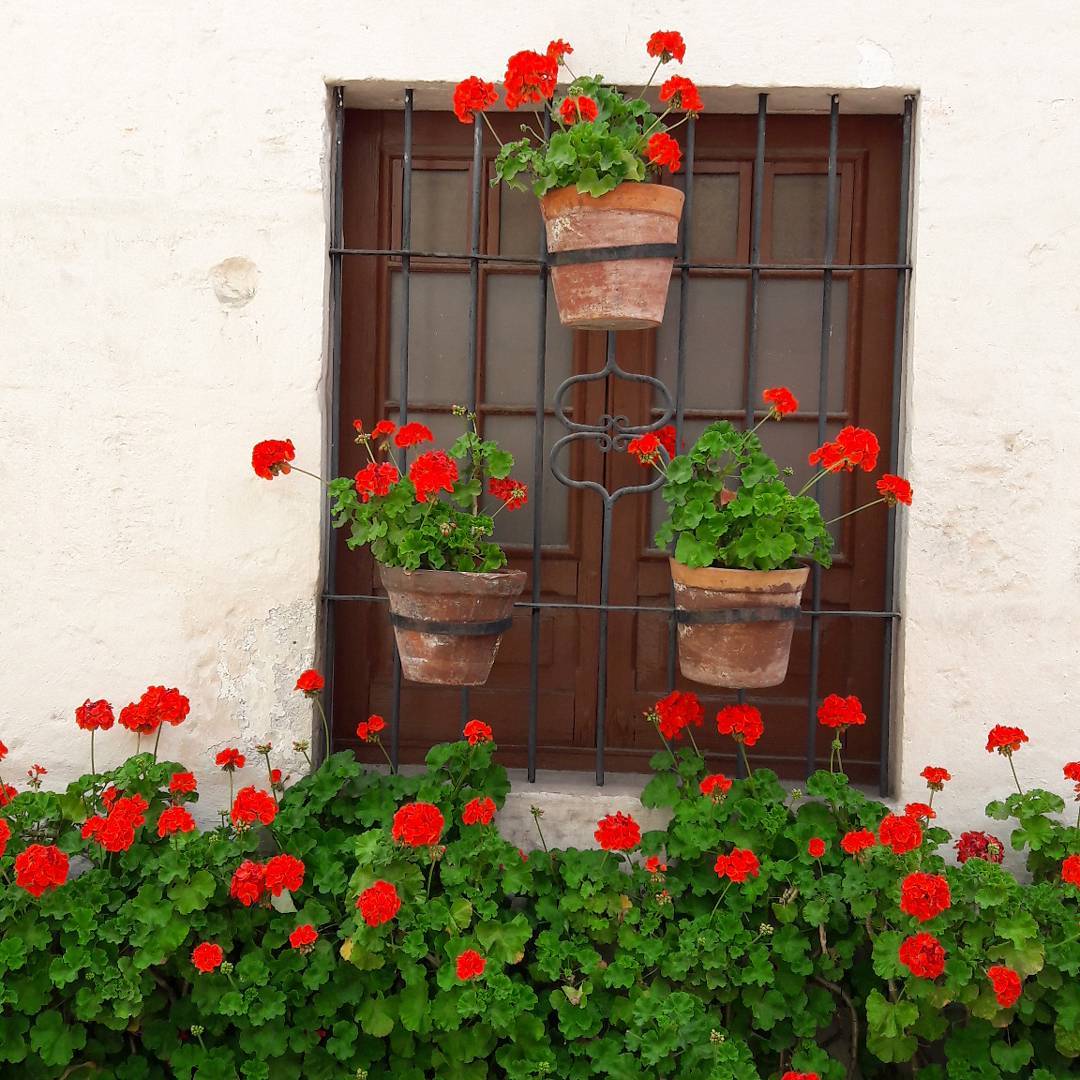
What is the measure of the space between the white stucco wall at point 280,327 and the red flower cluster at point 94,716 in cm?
16

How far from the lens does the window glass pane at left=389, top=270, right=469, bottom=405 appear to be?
293 cm

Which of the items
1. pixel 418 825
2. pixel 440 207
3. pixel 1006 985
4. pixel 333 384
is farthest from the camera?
pixel 440 207

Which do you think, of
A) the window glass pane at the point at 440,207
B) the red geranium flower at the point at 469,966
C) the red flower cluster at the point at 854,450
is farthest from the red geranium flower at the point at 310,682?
the red flower cluster at the point at 854,450

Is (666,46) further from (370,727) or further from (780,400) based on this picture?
(370,727)

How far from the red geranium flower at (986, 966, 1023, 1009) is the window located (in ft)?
2.59

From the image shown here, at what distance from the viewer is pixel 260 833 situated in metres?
2.68

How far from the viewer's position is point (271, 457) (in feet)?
7.97

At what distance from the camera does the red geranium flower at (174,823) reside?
7.81ft

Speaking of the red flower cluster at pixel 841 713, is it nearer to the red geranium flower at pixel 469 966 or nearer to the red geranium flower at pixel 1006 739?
the red geranium flower at pixel 1006 739

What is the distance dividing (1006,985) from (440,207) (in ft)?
7.58

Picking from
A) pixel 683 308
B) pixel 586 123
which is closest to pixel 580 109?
pixel 586 123

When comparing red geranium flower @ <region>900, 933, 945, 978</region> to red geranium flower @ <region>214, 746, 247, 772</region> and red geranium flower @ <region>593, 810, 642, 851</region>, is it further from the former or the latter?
red geranium flower @ <region>214, 746, 247, 772</region>

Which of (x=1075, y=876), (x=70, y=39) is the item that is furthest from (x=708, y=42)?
(x=1075, y=876)

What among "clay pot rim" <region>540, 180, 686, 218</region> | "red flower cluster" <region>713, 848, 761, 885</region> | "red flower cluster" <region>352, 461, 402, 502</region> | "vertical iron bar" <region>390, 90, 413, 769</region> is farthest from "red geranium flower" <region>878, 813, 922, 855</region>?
"clay pot rim" <region>540, 180, 686, 218</region>
